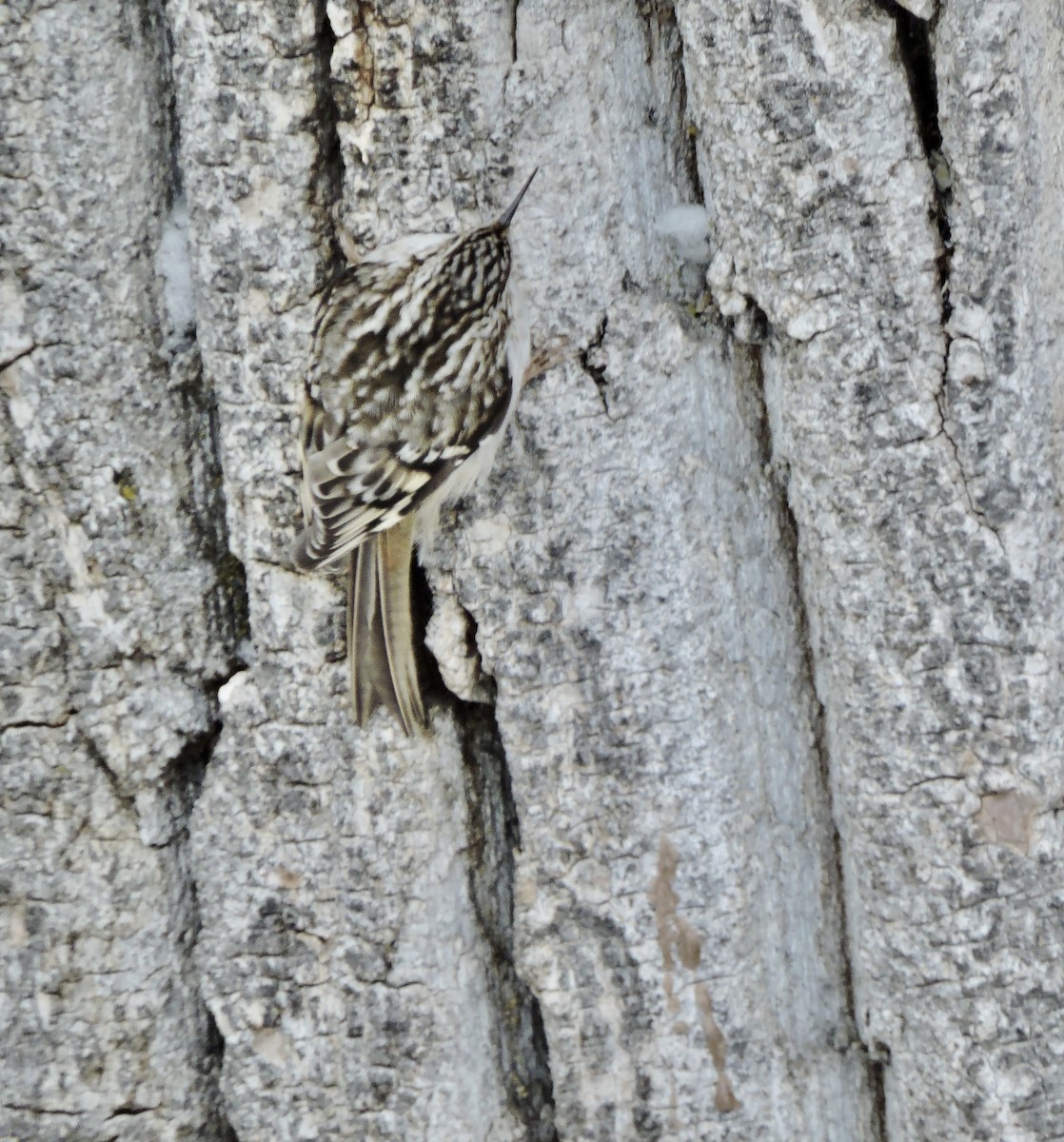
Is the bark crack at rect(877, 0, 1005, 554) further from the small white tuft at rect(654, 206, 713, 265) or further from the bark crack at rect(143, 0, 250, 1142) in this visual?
the bark crack at rect(143, 0, 250, 1142)

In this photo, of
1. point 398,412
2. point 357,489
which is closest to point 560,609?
point 357,489

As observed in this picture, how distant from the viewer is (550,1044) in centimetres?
205

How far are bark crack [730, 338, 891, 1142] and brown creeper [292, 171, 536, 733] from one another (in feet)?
1.20

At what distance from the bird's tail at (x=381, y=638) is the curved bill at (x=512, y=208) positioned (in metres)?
0.52

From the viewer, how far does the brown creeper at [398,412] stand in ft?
6.58

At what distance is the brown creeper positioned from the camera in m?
2.01

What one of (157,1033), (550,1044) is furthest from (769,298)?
(157,1033)

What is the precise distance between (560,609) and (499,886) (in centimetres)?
48

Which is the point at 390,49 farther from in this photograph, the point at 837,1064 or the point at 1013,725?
the point at 837,1064

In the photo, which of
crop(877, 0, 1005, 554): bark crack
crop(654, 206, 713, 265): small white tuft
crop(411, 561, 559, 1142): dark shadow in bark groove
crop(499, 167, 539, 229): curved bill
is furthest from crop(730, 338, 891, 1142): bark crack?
crop(411, 561, 559, 1142): dark shadow in bark groove

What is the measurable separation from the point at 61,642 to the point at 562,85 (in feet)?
3.89

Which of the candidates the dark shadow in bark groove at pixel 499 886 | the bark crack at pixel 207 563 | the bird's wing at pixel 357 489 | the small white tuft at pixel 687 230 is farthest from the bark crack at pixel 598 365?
the bark crack at pixel 207 563

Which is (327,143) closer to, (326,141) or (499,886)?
(326,141)

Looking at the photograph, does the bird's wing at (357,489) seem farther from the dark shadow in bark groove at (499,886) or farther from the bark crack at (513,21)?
the bark crack at (513,21)
